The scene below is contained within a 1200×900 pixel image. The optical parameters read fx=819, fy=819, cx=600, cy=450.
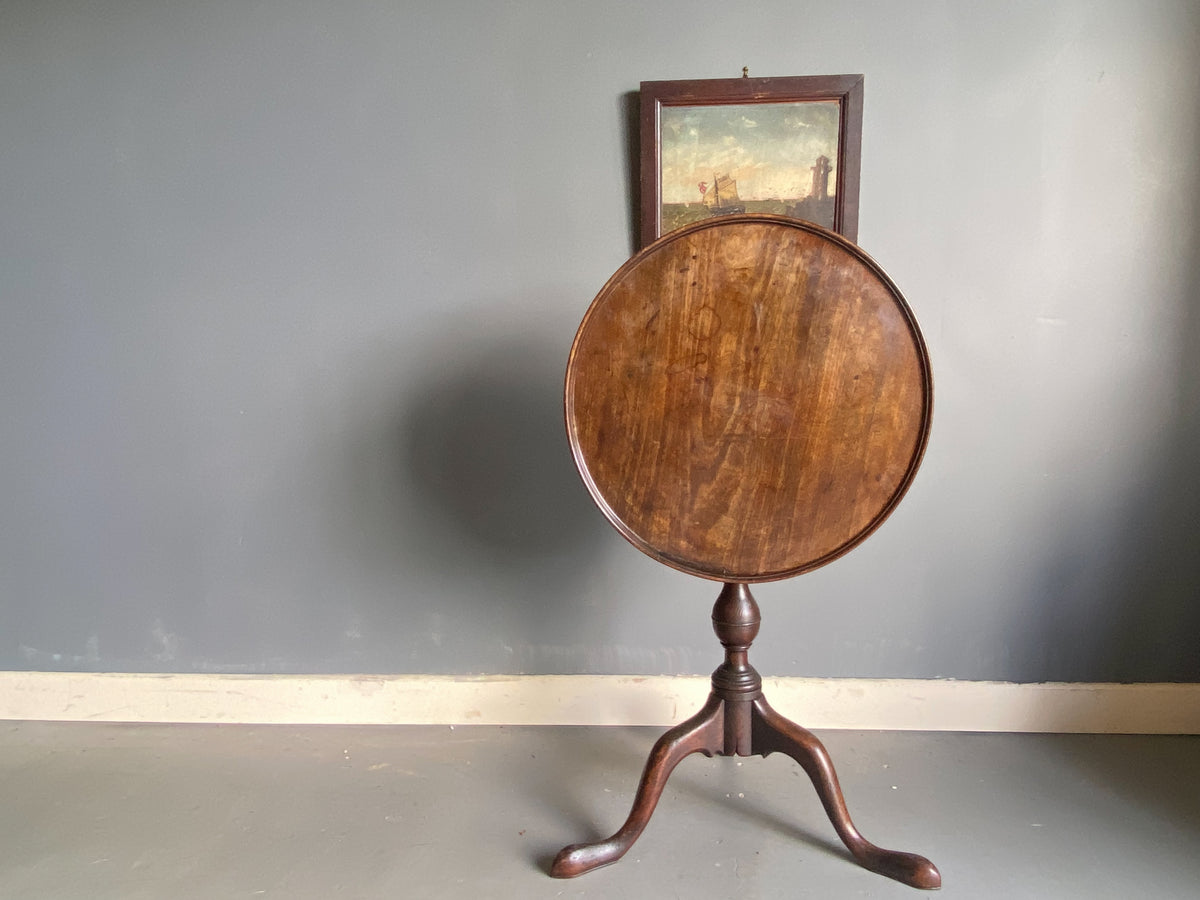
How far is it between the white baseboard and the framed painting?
1.08m

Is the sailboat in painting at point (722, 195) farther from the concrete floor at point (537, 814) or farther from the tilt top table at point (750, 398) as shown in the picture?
the concrete floor at point (537, 814)

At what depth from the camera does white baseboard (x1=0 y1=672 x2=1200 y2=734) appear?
1.91m

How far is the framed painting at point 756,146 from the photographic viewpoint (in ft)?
5.72

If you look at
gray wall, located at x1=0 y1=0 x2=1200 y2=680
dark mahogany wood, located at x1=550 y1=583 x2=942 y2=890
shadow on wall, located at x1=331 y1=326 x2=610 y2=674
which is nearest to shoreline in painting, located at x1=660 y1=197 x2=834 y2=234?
gray wall, located at x1=0 y1=0 x2=1200 y2=680

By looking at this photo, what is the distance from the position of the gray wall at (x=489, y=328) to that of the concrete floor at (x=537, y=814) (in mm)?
192

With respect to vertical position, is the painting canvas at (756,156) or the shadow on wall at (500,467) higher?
the painting canvas at (756,156)

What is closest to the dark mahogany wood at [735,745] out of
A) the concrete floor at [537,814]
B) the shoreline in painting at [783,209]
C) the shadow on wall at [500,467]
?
the concrete floor at [537,814]

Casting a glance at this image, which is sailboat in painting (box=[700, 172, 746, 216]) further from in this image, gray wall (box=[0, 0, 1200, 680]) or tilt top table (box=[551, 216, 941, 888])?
tilt top table (box=[551, 216, 941, 888])

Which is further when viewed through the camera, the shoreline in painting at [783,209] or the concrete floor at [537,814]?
Result: the shoreline in painting at [783,209]

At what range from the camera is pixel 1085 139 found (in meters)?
1.76

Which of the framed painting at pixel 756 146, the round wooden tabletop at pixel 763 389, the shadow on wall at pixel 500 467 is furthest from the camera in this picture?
Result: the shadow on wall at pixel 500 467

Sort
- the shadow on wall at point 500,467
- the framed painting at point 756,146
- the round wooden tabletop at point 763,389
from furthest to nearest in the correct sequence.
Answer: the shadow on wall at point 500,467 < the framed painting at point 756,146 < the round wooden tabletop at point 763,389

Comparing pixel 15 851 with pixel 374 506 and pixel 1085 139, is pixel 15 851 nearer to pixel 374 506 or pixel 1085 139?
pixel 374 506

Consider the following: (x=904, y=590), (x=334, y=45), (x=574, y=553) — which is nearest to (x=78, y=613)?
(x=574, y=553)
